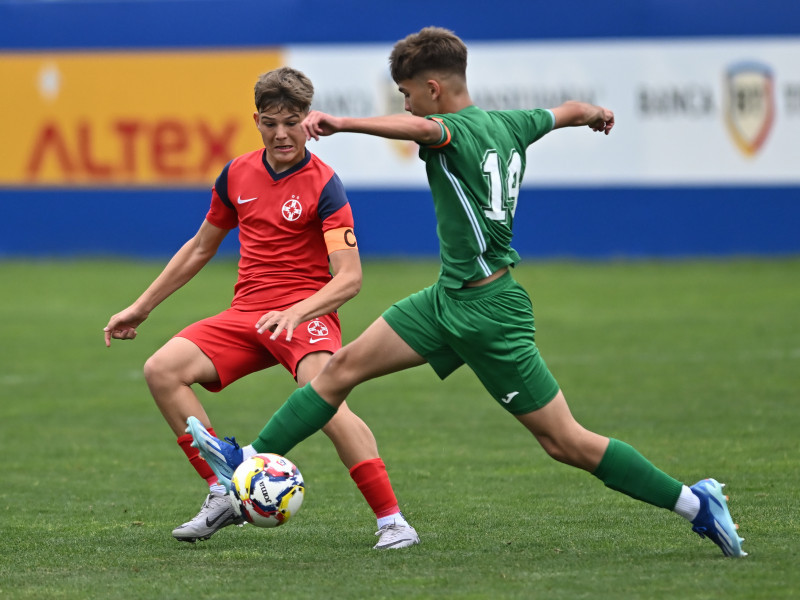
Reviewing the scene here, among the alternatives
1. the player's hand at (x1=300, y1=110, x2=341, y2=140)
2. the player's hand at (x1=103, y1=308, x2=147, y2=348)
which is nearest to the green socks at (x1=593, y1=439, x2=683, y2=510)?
the player's hand at (x1=300, y1=110, x2=341, y2=140)

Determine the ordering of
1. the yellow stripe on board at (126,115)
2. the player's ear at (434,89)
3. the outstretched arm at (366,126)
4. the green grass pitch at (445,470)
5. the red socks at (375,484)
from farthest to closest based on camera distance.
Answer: the yellow stripe on board at (126,115)
the red socks at (375,484)
the player's ear at (434,89)
the green grass pitch at (445,470)
the outstretched arm at (366,126)

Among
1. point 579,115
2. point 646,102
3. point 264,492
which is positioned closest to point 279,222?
point 264,492

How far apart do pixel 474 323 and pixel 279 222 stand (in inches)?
49.8

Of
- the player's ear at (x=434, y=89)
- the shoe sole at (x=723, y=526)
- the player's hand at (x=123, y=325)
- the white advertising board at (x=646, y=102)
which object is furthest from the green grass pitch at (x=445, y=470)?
the white advertising board at (x=646, y=102)

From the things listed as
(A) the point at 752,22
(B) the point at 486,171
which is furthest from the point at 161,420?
(A) the point at 752,22

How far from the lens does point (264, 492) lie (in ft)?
17.2

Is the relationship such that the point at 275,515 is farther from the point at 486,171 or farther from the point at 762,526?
the point at 762,526

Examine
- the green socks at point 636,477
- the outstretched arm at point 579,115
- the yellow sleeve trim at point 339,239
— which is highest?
the outstretched arm at point 579,115

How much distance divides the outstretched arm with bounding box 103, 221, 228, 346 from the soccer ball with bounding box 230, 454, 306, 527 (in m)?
1.14

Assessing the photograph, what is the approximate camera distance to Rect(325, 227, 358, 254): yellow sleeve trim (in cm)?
568

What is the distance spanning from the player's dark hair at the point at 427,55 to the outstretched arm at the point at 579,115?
643 millimetres

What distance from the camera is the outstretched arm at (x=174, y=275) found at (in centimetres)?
609

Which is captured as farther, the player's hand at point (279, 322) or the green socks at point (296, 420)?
the green socks at point (296, 420)

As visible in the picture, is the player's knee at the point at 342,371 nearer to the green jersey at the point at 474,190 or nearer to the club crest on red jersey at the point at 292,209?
the green jersey at the point at 474,190
